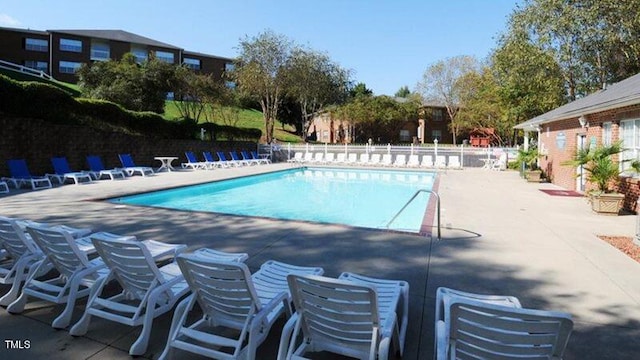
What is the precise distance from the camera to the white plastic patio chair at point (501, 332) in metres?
2.02

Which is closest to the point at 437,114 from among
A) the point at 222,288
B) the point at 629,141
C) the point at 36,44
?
the point at 629,141

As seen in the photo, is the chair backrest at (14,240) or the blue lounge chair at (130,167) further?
the blue lounge chair at (130,167)

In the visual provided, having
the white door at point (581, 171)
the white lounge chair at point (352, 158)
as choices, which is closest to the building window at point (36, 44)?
the white lounge chair at point (352, 158)

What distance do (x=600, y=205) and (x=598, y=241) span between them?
3093 millimetres

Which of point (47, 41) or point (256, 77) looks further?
point (47, 41)

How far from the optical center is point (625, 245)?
20.7 ft

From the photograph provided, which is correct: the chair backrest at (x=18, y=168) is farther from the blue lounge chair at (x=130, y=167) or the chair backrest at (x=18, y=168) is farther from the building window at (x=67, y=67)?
the building window at (x=67, y=67)

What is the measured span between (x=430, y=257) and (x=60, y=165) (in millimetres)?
13779

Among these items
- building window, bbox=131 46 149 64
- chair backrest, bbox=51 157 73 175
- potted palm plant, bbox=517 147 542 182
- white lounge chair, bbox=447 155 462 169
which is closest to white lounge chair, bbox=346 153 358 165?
white lounge chair, bbox=447 155 462 169

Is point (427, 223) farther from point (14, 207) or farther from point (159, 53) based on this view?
point (159, 53)

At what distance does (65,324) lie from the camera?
3348 millimetres

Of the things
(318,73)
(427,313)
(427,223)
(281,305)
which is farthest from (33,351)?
(318,73)

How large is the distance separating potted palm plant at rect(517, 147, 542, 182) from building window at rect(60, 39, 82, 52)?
1896 inches

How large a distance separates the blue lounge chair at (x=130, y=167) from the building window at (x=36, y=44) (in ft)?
125
